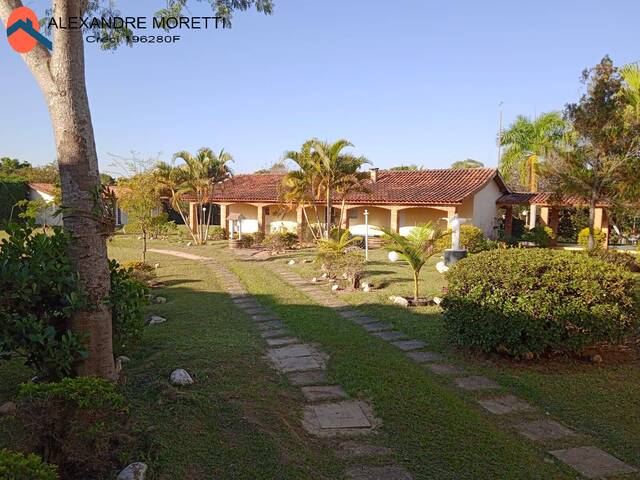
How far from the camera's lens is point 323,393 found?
14.8 ft

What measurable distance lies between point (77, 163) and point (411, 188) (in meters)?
19.9

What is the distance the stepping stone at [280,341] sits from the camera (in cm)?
623

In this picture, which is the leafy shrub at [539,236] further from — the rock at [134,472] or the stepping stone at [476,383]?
the rock at [134,472]

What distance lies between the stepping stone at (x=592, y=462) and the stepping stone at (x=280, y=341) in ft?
11.5

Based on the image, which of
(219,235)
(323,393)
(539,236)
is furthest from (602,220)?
(323,393)

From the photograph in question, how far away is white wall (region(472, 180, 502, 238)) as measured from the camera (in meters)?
21.3

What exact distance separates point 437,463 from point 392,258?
12780 mm

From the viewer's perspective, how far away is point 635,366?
552 cm

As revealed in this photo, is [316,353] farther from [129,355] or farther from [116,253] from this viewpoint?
[116,253]

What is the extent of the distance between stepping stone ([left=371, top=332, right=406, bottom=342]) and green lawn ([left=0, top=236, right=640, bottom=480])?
200 millimetres

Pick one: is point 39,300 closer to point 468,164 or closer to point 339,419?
point 339,419

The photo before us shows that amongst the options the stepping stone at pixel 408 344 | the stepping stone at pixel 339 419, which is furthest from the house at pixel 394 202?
the stepping stone at pixel 339 419

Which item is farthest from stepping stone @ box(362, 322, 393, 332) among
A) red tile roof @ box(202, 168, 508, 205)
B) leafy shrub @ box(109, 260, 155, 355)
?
red tile roof @ box(202, 168, 508, 205)

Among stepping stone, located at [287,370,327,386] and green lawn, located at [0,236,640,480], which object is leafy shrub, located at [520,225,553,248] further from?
stepping stone, located at [287,370,327,386]
